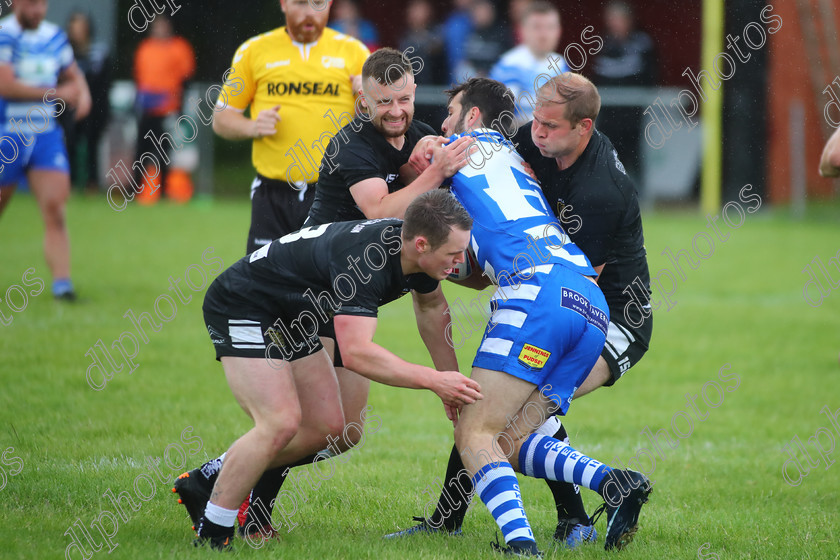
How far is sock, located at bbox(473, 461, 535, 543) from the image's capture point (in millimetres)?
3986

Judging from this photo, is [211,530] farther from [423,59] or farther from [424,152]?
[423,59]

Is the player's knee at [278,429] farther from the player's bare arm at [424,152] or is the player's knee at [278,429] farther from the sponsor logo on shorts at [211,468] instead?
the player's bare arm at [424,152]

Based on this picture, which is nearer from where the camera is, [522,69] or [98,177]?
[522,69]

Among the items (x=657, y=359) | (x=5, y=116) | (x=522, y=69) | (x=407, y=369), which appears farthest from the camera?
(x=522, y=69)

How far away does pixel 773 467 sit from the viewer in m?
5.93

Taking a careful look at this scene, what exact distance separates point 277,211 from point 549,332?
2530 millimetres

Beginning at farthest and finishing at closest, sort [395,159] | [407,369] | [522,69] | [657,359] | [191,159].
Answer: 1. [191,159]
2. [522,69]
3. [657,359]
4. [395,159]
5. [407,369]

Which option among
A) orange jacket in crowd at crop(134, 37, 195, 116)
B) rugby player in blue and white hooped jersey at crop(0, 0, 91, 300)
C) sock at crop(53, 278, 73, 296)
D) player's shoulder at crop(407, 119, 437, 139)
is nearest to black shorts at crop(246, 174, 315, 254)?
player's shoulder at crop(407, 119, 437, 139)

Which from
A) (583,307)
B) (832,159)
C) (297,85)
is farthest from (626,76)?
(583,307)

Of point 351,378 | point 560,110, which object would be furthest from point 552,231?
point 351,378

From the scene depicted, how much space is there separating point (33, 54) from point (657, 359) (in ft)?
22.9

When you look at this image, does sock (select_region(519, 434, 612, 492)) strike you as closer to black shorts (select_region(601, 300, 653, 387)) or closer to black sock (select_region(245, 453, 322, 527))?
black shorts (select_region(601, 300, 653, 387))

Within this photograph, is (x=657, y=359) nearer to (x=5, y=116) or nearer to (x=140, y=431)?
(x=140, y=431)

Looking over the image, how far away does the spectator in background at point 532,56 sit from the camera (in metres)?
10.1
